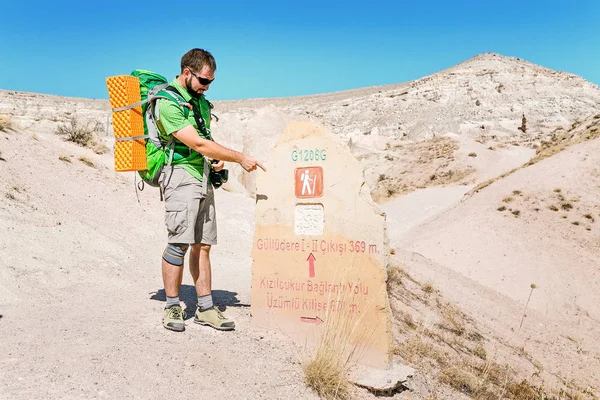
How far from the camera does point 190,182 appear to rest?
3.86m

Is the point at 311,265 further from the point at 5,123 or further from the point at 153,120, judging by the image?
the point at 5,123

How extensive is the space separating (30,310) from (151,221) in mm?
5493

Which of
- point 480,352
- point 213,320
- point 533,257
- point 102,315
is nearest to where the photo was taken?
point 213,320

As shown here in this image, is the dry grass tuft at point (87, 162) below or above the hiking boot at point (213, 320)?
above

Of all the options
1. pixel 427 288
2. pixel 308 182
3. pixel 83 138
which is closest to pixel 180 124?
pixel 308 182

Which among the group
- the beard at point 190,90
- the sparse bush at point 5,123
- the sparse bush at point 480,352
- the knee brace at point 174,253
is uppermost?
the sparse bush at point 5,123

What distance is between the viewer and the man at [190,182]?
370cm

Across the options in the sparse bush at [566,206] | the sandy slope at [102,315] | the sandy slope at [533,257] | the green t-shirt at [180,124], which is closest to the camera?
the sandy slope at [102,315]

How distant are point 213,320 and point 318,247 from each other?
3.27 ft

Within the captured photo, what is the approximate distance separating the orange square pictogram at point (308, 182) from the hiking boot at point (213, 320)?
1.14 meters

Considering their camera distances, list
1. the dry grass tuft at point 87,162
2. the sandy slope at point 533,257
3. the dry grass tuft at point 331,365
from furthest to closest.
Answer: the dry grass tuft at point 87,162 < the sandy slope at point 533,257 < the dry grass tuft at point 331,365

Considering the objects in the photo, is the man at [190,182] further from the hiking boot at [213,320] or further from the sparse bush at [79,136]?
the sparse bush at [79,136]

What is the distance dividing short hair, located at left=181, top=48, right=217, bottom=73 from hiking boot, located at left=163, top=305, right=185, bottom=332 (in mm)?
1806

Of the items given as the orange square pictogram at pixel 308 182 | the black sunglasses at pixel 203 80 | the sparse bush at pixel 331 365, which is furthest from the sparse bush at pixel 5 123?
the sparse bush at pixel 331 365
